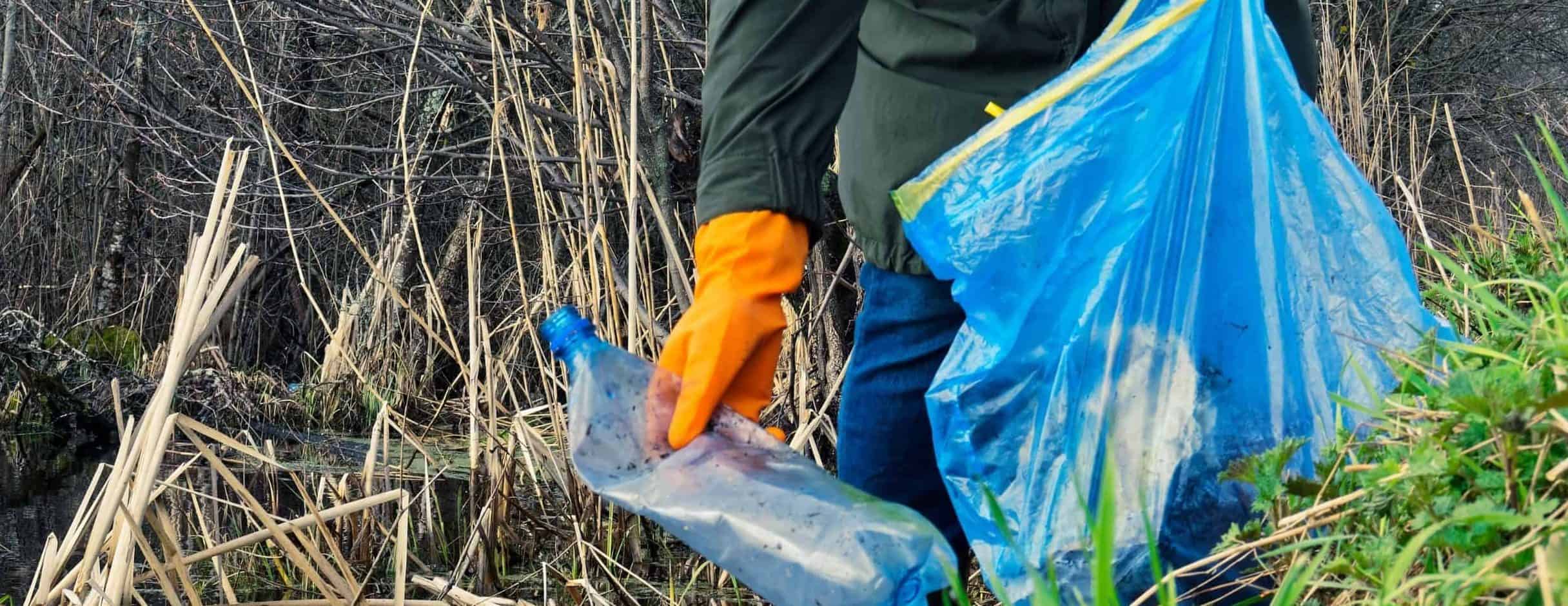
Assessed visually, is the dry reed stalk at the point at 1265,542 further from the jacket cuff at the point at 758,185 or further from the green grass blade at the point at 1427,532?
the jacket cuff at the point at 758,185

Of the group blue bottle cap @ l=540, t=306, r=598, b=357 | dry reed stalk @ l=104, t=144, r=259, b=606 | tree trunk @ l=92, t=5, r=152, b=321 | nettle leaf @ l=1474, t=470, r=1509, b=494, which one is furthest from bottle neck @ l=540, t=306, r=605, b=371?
tree trunk @ l=92, t=5, r=152, b=321

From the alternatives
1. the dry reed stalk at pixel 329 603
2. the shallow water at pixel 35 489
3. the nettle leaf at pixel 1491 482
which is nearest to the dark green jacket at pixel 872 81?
the nettle leaf at pixel 1491 482

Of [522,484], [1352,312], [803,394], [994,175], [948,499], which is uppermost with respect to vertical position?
[994,175]

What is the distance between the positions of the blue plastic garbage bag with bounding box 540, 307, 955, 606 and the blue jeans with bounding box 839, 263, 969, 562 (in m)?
0.16

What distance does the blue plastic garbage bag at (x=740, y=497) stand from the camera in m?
1.19

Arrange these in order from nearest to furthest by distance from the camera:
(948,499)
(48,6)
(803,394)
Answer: (948,499) → (803,394) → (48,6)

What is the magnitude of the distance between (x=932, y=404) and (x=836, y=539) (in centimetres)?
17

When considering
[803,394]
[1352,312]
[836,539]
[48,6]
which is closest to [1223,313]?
[1352,312]

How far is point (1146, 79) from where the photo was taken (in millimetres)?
1271

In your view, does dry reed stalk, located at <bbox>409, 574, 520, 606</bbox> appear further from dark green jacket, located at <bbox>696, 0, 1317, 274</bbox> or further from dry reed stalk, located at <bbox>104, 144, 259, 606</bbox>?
dark green jacket, located at <bbox>696, 0, 1317, 274</bbox>

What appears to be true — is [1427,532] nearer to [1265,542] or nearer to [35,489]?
[1265,542]

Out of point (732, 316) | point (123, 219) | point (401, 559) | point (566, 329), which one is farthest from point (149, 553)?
point (123, 219)

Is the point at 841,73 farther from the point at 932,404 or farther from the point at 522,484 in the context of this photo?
the point at 522,484

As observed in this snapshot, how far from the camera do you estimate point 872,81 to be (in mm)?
1483
